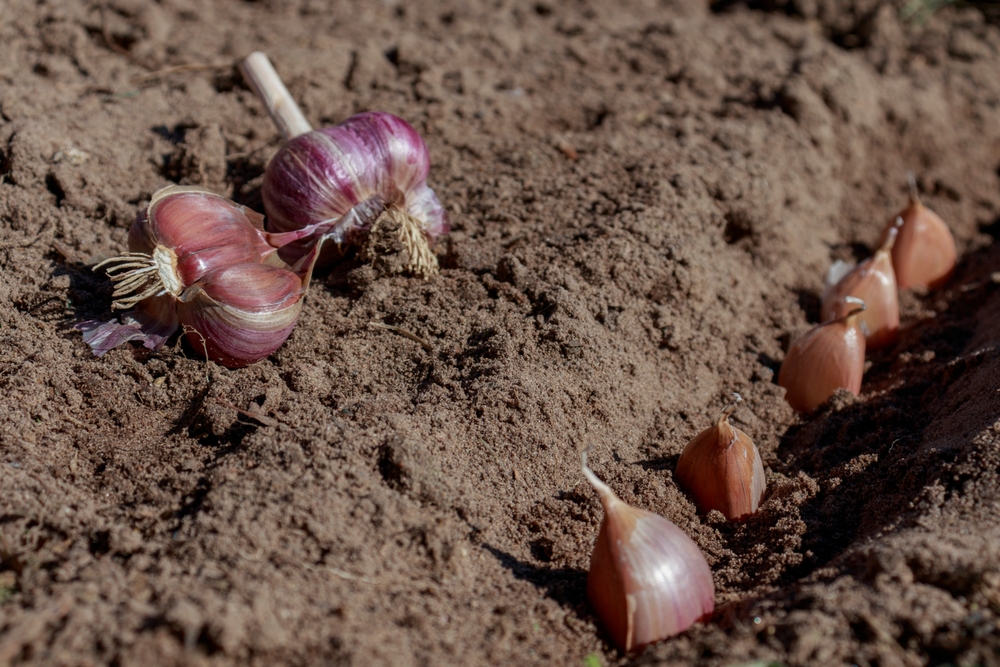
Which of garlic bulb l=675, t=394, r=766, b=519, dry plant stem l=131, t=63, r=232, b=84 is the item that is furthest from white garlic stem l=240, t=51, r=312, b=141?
garlic bulb l=675, t=394, r=766, b=519

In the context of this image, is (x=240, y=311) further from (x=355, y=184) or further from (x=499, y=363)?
(x=499, y=363)

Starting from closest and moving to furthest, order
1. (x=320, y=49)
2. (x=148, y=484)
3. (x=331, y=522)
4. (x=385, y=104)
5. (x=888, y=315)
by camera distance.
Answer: (x=331, y=522)
(x=148, y=484)
(x=888, y=315)
(x=385, y=104)
(x=320, y=49)

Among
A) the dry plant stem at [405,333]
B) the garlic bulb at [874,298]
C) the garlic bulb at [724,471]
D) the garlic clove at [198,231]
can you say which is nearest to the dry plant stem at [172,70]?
the garlic clove at [198,231]

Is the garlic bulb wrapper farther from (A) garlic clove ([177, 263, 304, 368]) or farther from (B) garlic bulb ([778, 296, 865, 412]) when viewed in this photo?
(B) garlic bulb ([778, 296, 865, 412])

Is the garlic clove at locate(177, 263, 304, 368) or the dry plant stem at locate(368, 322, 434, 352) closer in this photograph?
the garlic clove at locate(177, 263, 304, 368)

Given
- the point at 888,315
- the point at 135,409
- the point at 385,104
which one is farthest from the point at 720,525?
the point at 385,104

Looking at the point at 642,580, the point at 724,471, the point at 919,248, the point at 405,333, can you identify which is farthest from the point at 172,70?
the point at 919,248

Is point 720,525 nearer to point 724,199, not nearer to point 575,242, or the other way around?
point 575,242

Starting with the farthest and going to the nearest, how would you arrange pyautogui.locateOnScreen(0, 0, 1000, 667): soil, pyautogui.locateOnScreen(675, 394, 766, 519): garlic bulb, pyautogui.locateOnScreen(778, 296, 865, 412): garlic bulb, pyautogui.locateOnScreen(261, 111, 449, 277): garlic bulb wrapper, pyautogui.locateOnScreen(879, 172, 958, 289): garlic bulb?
pyautogui.locateOnScreen(879, 172, 958, 289): garlic bulb → pyautogui.locateOnScreen(778, 296, 865, 412): garlic bulb → pyautogui.locateOnScreen(261, 111, 449, 277): garlic bulb wrapper → pyautogui.locateOnScreen(675, 394, 766, 519): garlic bulb → pyautogui.locateOnScreen(0, 0, 1000, 667): soil
